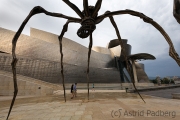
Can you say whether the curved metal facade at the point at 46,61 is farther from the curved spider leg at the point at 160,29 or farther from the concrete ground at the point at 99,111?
the curved spider leg at the point at 160,29

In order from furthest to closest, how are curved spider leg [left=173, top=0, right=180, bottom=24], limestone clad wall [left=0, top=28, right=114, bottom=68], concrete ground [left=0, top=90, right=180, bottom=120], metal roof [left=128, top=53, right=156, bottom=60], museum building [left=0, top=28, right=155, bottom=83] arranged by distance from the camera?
metal roof [left=128, top=53, right=156, bottom=60]
limestone clad wall [left=0, top=28, right=114, bottom=68]
museum building [left=0, top=28, right=155, bottom=83]
concrete ground [left=0, top=90, right=180, bottom=120]
curved spider leg [left=173, top=0, right=180, bottom=24]

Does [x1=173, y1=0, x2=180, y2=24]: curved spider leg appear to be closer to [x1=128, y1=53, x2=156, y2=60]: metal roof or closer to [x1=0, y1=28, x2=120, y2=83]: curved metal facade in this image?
[x1=0, y1=28, x2=120, y2=83]: curved metal facade

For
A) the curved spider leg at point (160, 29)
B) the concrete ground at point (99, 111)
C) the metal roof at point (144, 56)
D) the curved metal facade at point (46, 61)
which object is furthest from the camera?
the metal roof at point (144, 56)

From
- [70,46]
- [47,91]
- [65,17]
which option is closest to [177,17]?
[65,17]

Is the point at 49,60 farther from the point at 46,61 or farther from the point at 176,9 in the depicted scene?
the point at 176,9

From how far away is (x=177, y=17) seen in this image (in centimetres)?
86

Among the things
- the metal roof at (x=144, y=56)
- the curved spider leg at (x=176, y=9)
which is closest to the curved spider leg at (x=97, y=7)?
the curved spider leg at (x=176, y=9)

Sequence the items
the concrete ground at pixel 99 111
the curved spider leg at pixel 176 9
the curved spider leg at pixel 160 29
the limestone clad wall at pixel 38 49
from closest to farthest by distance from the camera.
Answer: the curved spider leg at pixel 176 9, the curved spider leg at pixel 160 29, the concrete ground at pixel 99 111, the limestone clad wall at pixel 38 49

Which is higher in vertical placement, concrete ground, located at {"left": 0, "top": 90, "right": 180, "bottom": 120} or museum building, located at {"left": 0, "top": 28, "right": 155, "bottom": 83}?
museum building, located at {"left": 0, "top": 28, "right": 155, "bottom": 83}

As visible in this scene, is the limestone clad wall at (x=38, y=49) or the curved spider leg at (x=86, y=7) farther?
the limestone clad wall at (x=38, y=49)

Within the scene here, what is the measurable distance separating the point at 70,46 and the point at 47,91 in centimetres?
2386

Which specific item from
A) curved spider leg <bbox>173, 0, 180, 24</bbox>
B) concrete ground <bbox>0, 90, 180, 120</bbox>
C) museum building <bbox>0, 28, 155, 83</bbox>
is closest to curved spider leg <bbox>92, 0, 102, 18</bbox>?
curved spider leg <bbox>173, 0, 180, 24</bbox>

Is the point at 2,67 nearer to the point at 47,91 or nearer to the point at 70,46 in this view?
the point at 47,91

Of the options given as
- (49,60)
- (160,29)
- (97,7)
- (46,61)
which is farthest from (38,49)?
(160,29)
